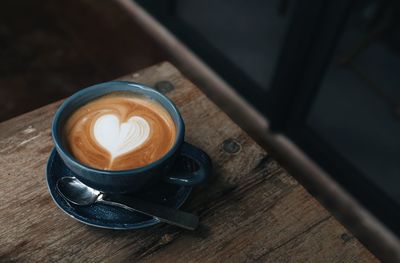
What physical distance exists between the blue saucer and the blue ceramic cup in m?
0.03

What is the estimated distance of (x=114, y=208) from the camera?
25.1 inches

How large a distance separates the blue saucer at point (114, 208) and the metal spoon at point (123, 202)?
0.03 ft

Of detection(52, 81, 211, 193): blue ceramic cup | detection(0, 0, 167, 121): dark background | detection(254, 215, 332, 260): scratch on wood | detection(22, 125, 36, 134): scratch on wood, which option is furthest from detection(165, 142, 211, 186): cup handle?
detection(0, 0, 167, 121): dark background

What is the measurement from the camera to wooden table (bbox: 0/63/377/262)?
0.63m

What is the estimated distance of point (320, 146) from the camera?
149 cm

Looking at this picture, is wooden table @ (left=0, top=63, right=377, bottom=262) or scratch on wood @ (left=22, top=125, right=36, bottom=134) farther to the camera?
scratch on wood @ (left=22, top=125, right=36, bottom=134)

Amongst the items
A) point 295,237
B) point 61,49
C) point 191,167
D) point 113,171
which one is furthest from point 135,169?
point 61,49

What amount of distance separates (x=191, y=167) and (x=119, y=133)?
120mm

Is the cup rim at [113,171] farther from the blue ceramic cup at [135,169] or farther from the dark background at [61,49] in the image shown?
the dark background at [61,49]

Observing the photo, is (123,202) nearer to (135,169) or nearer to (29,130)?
(135,169)

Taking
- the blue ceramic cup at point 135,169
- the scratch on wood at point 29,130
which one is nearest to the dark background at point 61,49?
the scratch on wood at point 29,130

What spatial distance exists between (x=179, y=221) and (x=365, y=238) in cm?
89

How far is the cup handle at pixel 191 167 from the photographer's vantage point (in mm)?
619

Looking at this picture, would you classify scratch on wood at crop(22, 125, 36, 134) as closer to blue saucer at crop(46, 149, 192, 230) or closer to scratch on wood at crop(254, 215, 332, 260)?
blue saucer at crop(46, 149, 192, 230)
